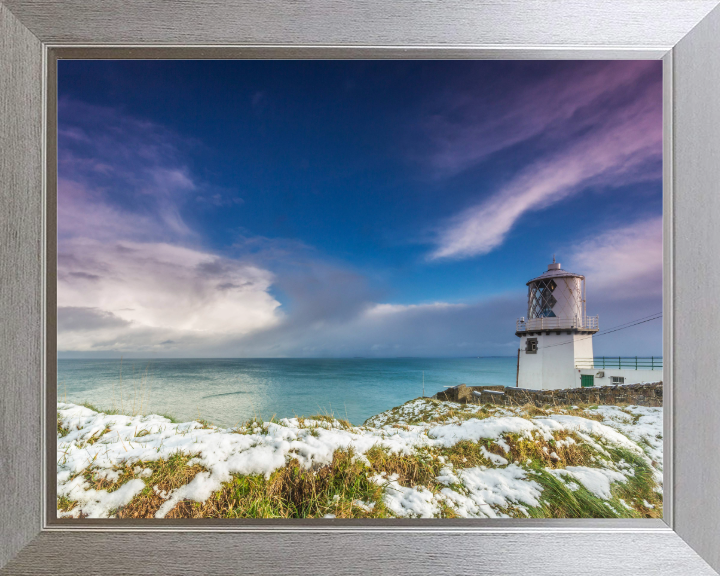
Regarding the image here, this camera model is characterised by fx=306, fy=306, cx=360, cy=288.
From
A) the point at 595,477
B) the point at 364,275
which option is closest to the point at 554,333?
the point at 364,275

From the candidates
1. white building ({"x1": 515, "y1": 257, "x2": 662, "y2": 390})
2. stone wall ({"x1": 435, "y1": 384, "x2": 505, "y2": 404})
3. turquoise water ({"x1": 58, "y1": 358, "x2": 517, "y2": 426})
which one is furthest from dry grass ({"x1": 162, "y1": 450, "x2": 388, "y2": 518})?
white building ({"x1": 515, "y1": 257, "x2": 662, "y2": 390})

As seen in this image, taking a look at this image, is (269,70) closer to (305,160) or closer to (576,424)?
(305,160)

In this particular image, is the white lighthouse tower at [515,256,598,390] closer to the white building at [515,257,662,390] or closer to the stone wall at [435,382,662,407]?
the white building at [515,257,662,390]

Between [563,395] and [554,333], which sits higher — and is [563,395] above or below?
below

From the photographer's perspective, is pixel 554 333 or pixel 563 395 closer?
pixel 563 395

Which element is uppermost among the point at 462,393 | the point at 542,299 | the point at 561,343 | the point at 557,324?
the point at 542,299

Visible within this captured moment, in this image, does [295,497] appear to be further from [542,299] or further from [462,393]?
[542,299]

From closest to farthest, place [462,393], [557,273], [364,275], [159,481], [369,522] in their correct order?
1. [369,522]
2. [159,481]
3. [364,275]
4. [557,273]
5. [462,393]
